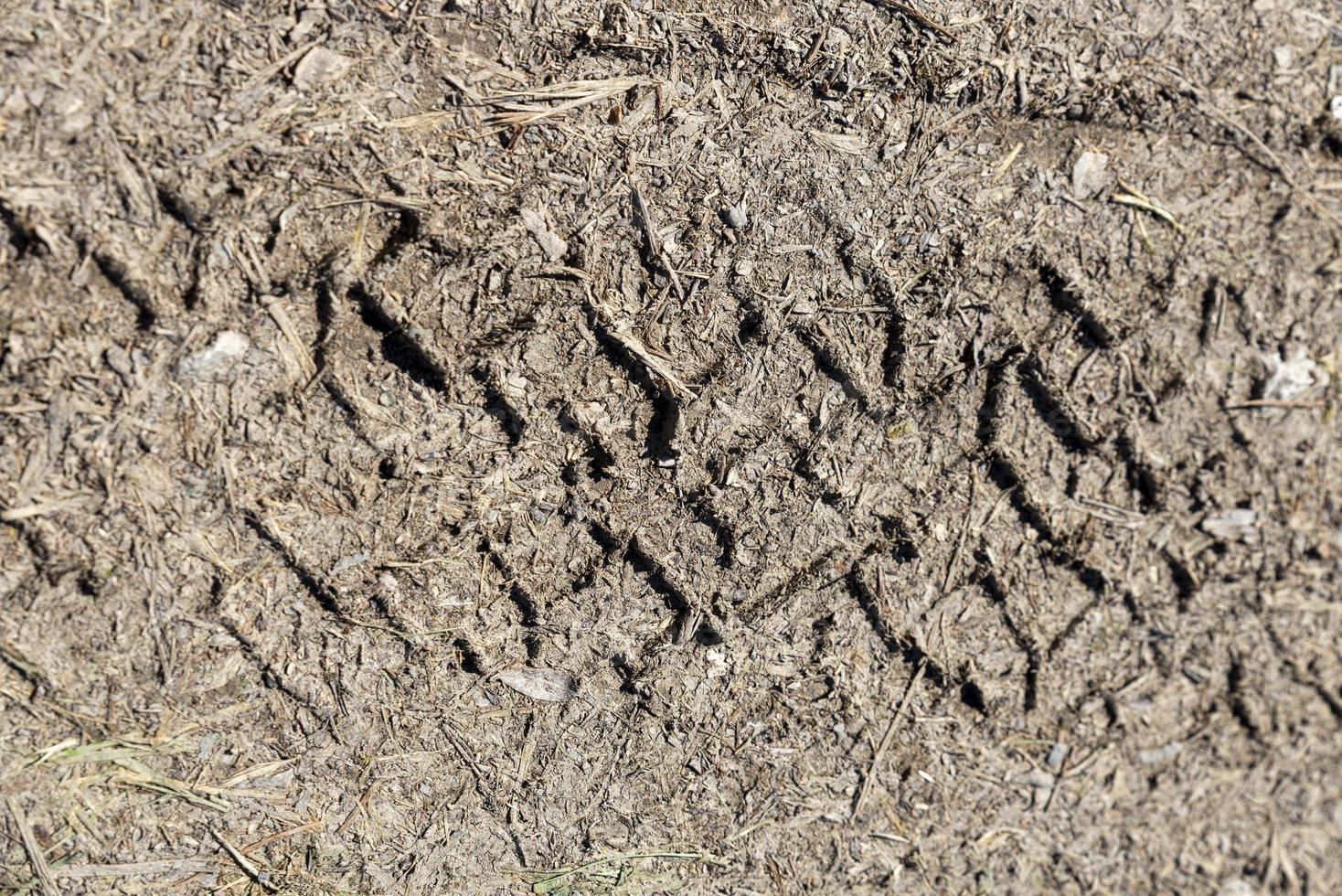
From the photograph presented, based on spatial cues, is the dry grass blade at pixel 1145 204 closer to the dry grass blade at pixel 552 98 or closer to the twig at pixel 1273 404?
the twig at pixel 1273 404

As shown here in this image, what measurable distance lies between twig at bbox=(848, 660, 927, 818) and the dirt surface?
13 millimetres

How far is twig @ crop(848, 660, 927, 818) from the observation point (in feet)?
6.73

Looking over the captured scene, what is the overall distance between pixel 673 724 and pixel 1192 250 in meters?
1.57

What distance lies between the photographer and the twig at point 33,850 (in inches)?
Result: 67.7

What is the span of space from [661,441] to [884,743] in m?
0.85

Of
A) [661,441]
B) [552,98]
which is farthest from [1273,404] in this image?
[552,98]

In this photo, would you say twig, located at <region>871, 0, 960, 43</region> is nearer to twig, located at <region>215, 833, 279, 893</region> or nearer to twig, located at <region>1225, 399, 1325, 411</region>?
twig, located at <region>1225, 399, 1325, 411</region>

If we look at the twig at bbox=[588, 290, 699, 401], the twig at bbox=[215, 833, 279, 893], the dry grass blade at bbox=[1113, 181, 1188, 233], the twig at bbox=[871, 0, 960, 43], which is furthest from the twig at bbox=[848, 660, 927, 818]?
the twig at bbox=[871, 0, 960, 43]

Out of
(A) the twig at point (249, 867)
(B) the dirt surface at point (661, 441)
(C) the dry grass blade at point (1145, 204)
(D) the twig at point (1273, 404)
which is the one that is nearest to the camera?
(B) the dirt surface at point (661, 441)

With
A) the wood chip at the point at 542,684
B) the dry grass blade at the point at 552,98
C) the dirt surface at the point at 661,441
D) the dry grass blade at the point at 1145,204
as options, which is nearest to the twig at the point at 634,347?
the dirt surface at the point at 661,441

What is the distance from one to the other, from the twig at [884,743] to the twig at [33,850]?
1616mm

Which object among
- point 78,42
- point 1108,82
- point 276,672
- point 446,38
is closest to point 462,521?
point 276,672

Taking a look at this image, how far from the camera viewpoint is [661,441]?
1.90 m

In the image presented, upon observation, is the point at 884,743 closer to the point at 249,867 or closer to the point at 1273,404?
the point at 1273,404
